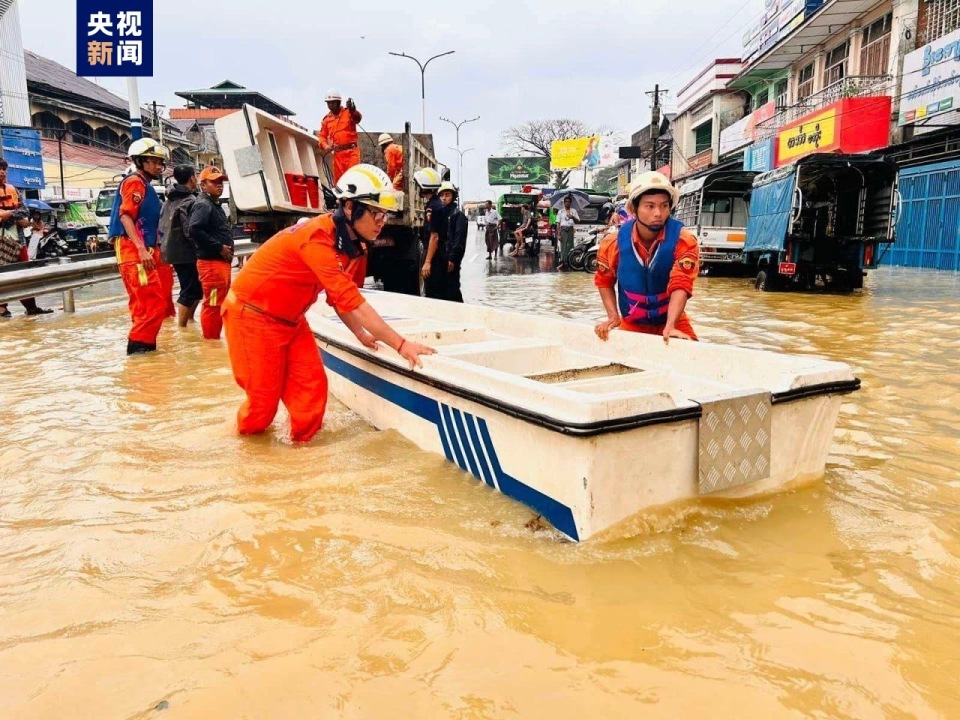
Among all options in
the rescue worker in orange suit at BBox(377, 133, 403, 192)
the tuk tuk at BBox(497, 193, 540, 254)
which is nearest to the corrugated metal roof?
the tuk tuk at BBox(497, 193, 540, 254)

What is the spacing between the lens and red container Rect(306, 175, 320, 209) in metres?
9.59

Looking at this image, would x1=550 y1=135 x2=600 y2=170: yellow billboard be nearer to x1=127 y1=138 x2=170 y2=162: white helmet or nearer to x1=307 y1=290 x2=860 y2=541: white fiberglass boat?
x1=127 y1=138 x2=170 y2=162: white helmet

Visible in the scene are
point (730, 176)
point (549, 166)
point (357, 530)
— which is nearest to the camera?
point (357, 530)

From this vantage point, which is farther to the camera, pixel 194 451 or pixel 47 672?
pixel 194 451

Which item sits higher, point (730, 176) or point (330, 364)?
point (730, 176)

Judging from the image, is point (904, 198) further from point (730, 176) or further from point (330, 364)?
point (330, 364)

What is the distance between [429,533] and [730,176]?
1422cm

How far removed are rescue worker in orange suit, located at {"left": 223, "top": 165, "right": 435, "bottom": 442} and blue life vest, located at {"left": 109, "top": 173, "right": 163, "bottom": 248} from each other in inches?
119

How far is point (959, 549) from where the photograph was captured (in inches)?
112

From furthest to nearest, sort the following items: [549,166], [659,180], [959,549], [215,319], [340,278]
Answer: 1. [549,166]
2. [215,319]
3. [659,180]
4. [340,278]
5. [959,549]

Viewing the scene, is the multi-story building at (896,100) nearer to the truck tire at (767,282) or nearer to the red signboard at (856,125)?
the red signboard at (856,125)

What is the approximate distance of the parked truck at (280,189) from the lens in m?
8.02

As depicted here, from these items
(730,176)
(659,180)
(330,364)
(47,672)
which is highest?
(730,176)

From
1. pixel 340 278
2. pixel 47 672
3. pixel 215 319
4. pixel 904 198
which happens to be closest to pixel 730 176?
pixel 904 198
